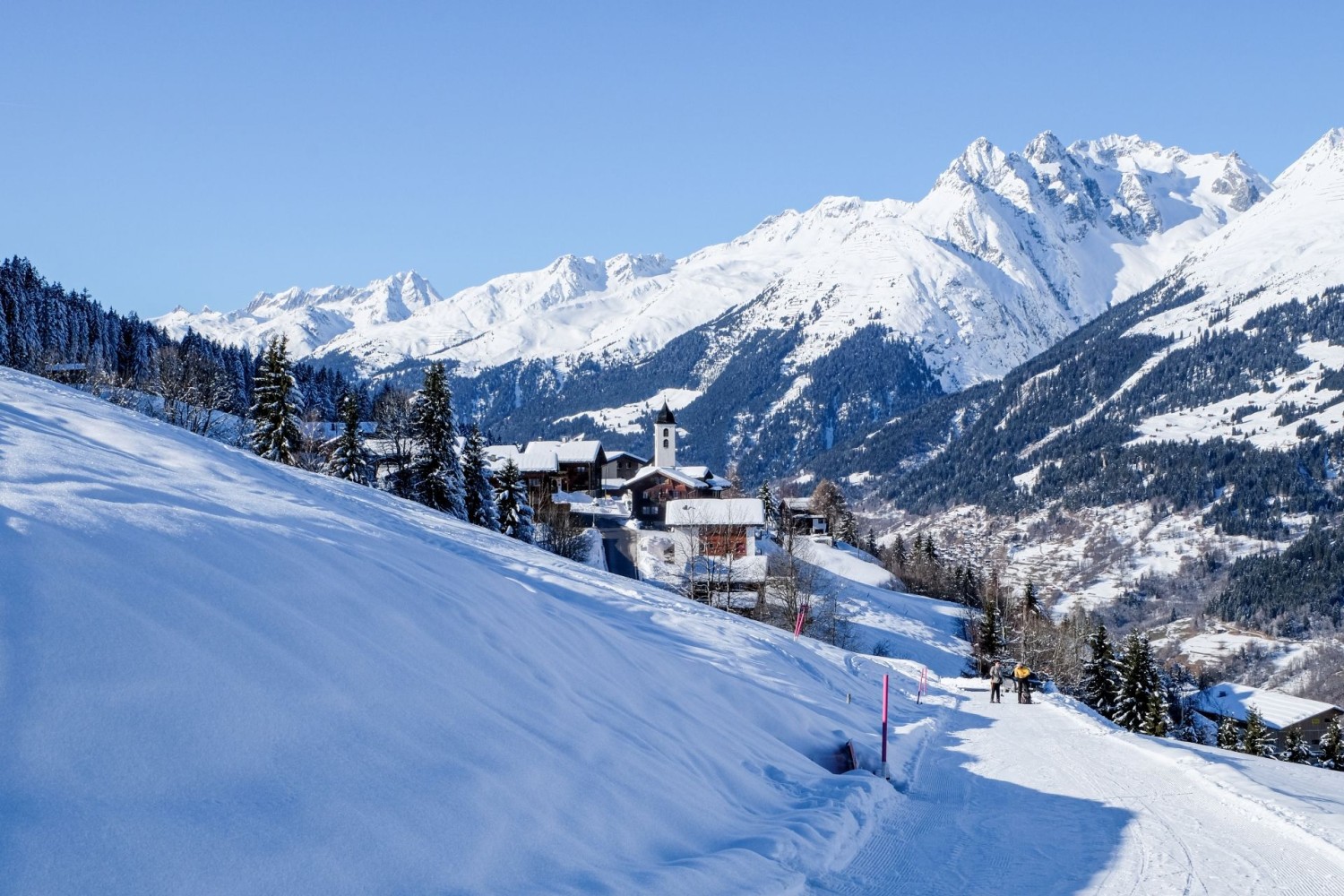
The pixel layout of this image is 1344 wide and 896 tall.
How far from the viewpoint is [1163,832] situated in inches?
390

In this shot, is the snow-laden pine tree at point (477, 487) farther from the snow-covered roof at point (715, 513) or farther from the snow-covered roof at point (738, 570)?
the snow-covered roof at point (715, 513)

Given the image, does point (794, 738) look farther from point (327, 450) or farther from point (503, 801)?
point (327, 450)

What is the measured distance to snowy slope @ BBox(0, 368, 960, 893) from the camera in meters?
5.15

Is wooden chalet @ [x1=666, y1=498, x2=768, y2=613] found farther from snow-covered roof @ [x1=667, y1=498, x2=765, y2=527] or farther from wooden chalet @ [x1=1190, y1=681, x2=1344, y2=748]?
wooden chalet @ [x1=1190, y1=681, x2=1344, y2=748]

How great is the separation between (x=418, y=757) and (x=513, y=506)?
44.0 m

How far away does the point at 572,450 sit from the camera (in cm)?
9462

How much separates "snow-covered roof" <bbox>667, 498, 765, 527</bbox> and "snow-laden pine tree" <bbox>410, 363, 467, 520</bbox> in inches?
804

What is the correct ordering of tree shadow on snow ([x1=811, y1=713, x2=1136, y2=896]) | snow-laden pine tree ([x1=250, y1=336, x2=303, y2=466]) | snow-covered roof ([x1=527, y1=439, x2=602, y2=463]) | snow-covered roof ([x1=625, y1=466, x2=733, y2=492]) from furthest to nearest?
snow-covered roof ([x1=527, y1=439, x2=602, y2=463]) → snow-covered roof ([x1=625, y1=466, x2=733, y2=492]) → snow-laden pine tree ([x1=250, y1=336, x2=303, y2=466]) → tree shadow on snow ([x1=811, y1=713, x2=1136, y2=896])

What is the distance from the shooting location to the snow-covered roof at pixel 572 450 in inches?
3639

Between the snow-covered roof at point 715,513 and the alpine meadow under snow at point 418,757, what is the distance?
48.3m

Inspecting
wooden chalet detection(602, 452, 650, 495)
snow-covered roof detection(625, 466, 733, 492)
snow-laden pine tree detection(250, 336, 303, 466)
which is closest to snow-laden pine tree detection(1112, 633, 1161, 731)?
snow-covered roof detection(625, 466, 733, 492)

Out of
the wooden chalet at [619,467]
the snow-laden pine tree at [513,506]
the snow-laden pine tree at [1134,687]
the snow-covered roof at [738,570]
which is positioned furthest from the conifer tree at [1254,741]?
the wooden chalet at [619,467]

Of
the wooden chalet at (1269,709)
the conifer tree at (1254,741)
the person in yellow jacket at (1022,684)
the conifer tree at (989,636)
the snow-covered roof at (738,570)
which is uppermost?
the person in yellow jacket at (1022,684)

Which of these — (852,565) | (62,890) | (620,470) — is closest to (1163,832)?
(62,890)
